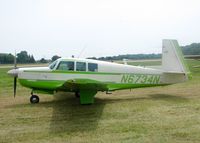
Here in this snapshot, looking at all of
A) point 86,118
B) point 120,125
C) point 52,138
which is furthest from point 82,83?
point 52,138

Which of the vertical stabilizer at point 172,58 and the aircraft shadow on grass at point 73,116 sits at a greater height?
the vertical stabilizer at point 172,58

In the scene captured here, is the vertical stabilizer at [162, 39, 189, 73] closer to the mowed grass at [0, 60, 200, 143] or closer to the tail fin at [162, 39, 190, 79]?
the tail fin at [162, 39, 190, 79]

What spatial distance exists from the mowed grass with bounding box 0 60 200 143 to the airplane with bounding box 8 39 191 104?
0.58 metres

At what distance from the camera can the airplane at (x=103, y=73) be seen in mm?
10523

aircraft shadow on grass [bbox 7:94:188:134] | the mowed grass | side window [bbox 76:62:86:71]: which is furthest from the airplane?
the mowed grass

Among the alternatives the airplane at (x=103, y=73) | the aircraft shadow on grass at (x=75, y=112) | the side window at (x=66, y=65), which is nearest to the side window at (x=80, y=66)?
the airplane at (x=103, y=73)

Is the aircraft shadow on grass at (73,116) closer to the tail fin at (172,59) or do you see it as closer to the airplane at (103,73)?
the airplane at (103,73)

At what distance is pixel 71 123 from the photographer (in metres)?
7.61

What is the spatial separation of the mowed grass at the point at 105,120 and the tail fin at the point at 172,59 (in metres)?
1.01

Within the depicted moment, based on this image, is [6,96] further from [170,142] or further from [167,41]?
[170,142]

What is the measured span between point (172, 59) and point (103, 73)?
277 cm

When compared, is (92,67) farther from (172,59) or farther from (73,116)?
(172,59)

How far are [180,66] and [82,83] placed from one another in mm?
4668

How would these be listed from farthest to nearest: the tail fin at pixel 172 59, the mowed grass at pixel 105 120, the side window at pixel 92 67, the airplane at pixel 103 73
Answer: the tail fin at pixel 172 59 → the side window at pixel 92 67 → the airplane at pixel 103 73 → the mowed grass at pixel 105 120
